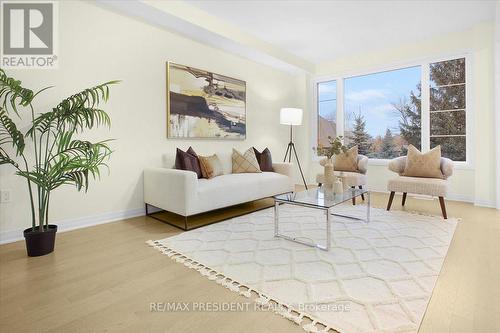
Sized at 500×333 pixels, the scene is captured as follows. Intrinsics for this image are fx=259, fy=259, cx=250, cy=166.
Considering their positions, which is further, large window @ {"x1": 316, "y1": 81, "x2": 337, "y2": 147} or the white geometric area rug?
large window @ {"x1": 316, "y1": 81, "x2": 337, "y2": 147}

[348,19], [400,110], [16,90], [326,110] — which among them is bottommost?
[16,90]

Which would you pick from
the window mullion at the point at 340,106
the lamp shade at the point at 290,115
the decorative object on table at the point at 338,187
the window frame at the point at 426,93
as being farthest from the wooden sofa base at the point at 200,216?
the window frame at the point at 426,93

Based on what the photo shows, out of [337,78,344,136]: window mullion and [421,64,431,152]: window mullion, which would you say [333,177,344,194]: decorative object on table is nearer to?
[421,64,431,152]: window mullion

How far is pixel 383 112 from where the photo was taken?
4973 mm

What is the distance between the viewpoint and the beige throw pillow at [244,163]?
399cm

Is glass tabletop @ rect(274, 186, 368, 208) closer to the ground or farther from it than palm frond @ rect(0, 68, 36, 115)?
closer to the ground

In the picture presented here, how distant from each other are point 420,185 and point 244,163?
233cm

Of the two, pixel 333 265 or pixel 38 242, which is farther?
pixel 38 242

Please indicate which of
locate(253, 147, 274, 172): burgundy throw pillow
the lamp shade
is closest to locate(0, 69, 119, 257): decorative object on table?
locate(253, 147, 274, 172): burgundy throw pillow

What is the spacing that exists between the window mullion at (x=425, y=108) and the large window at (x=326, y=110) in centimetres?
160

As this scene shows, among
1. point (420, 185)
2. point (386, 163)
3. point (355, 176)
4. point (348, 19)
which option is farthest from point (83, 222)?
point (386, 163)

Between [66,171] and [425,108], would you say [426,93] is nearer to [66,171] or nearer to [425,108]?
[425,108]

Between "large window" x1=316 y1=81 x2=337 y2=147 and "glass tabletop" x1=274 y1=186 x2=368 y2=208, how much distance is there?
9.78 feet

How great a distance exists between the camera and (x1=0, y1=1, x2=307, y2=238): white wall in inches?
102
